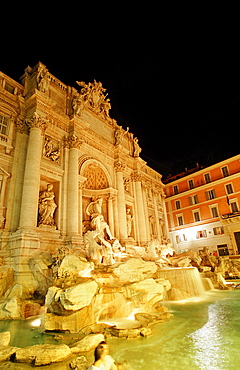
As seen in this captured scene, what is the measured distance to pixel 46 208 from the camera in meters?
12.7

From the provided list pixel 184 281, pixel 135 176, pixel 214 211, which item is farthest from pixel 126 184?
pixel 214 211

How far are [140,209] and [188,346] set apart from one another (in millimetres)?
16166

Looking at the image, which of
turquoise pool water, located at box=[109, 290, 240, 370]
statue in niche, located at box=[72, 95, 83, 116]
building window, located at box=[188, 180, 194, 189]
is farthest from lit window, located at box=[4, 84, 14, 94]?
building window, located at box=[188, 180, 194, 189]

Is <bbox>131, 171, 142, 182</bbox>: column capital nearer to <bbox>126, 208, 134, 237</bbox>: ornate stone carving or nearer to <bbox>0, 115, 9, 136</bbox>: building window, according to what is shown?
<bbox>126, 208, 134, 237</bbox>: ornate stone carving

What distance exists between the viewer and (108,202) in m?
17.7

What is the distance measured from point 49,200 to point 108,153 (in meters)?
7.57

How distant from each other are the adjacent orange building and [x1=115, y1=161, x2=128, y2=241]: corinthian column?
46.5ft

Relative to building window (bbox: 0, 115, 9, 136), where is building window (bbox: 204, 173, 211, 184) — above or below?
above

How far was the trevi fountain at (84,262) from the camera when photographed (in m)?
4.64

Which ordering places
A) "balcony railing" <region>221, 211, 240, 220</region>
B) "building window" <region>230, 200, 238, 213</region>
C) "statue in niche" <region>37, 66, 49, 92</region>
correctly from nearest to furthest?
"statue in niche" <region>37, 66, 49, 92</region>
"balcony railing" <region>221, 211, 240, 220</region>
"building window" <region>230, 200, 238, 213</region>

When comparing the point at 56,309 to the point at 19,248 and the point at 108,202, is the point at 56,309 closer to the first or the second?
the point at 19,248

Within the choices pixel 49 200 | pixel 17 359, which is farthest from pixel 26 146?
pixel 17 359

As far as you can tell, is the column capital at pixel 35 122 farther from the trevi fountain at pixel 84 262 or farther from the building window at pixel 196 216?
the building window at pixel 196 216

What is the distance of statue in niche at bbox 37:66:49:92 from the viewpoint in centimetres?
1377
